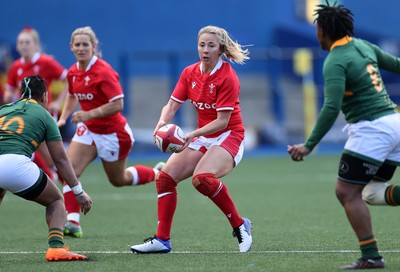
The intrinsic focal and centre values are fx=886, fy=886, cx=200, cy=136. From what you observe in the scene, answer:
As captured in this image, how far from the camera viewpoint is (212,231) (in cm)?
974

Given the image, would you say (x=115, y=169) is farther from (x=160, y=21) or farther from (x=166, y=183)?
(x=160, y=21)

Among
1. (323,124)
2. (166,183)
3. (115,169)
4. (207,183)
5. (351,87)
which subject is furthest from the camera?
(115,169)

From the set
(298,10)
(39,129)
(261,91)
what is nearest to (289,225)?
(39,129)

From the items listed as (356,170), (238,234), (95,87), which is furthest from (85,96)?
(356,170)

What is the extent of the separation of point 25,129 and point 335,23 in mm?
2646

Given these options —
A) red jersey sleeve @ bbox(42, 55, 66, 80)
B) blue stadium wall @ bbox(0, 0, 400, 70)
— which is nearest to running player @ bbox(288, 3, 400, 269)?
red jersey sleeve @ bbox(42, 55, 66, 80)

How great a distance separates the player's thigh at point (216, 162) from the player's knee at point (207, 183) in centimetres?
6

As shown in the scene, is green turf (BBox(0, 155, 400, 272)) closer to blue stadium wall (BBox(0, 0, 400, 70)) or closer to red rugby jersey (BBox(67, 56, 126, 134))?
red rugby jersey (BBox(67, 56, 126, 134))

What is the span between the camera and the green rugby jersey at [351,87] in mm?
6516

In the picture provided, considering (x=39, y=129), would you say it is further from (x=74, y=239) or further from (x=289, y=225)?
(x=289, y=225)

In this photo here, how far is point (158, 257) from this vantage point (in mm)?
7676

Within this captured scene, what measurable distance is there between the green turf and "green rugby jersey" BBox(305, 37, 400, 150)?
3.80ft

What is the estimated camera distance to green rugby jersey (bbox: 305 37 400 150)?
6.52m

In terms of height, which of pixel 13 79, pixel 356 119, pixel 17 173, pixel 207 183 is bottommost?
pixel 207 183
